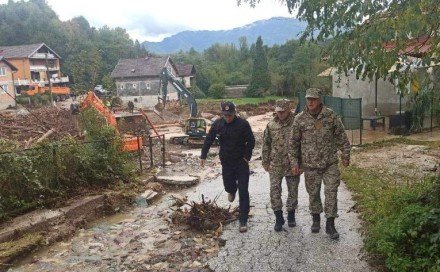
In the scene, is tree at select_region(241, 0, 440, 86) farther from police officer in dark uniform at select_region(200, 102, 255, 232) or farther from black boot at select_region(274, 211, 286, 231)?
black boot at select_region(274, 211, 286, 231)

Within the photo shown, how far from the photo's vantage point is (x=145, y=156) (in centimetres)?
1482

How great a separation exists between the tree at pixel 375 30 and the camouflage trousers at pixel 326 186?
173 cm

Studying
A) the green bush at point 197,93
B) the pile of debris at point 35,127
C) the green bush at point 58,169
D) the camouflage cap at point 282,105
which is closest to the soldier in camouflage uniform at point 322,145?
the camouflage cap at point 282,105

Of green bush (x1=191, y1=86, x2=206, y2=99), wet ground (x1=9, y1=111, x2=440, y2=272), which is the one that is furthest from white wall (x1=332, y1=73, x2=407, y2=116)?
green bush (x1=191, y1=86, x2=206, y2=99)

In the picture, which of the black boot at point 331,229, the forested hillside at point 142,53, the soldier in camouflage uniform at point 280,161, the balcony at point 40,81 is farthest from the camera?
the forested hillside at point 142,53

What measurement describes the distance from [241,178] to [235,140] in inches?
21.9

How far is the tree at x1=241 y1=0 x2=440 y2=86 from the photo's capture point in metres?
3.28

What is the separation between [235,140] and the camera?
19.0ft

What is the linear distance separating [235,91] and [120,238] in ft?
173

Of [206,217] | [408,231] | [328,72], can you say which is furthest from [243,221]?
[328,72]

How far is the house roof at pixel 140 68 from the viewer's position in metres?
49.0

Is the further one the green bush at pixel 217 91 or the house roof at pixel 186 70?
the house roof at pixel 186 70

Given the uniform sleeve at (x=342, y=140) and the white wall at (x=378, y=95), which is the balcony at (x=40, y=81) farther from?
the uniform sleeve at (x=342, y=140)

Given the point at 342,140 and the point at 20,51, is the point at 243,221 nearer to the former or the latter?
the point at 342,140
